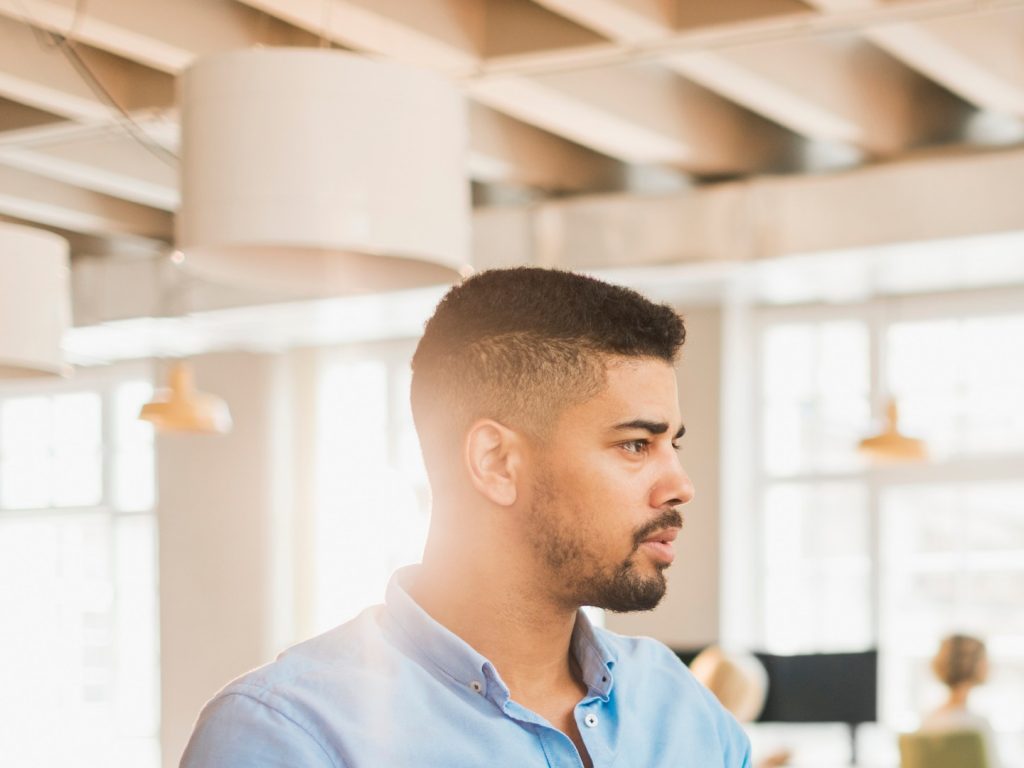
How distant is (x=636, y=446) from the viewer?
149 cm

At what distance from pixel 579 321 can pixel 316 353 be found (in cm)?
761

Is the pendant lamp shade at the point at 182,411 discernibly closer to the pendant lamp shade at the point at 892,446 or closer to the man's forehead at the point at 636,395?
the pendant lamp shade at the point at 892,446

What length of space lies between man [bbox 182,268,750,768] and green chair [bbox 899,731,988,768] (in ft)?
10.7

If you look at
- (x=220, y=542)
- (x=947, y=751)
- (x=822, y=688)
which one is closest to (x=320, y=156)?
(x=947, y=751)

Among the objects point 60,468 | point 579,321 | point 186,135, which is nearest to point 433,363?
point 579,321

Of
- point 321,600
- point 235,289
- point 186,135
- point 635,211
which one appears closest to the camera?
point 186,135

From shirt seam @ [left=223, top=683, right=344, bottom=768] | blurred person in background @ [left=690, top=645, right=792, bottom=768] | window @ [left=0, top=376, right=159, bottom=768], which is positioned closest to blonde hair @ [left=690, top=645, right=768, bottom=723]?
blurred person in background @ [left=690, top=645, right=792, bottom=768]

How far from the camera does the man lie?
56.2 inches

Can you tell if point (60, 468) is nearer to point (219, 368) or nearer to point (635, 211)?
point (219, 368)

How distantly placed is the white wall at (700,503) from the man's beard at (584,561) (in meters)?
6.20

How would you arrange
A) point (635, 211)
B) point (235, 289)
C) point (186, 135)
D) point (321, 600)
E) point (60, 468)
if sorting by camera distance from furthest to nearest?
point (60, 468)
point (321, 600)
point (235, 289)
point (635, 211)
point (186, 135)

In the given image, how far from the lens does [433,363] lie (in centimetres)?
157

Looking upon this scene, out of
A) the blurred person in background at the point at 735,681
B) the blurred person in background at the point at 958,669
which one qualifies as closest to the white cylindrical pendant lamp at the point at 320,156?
the blurred person in background at the point at 735,681

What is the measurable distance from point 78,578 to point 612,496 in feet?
29.3
